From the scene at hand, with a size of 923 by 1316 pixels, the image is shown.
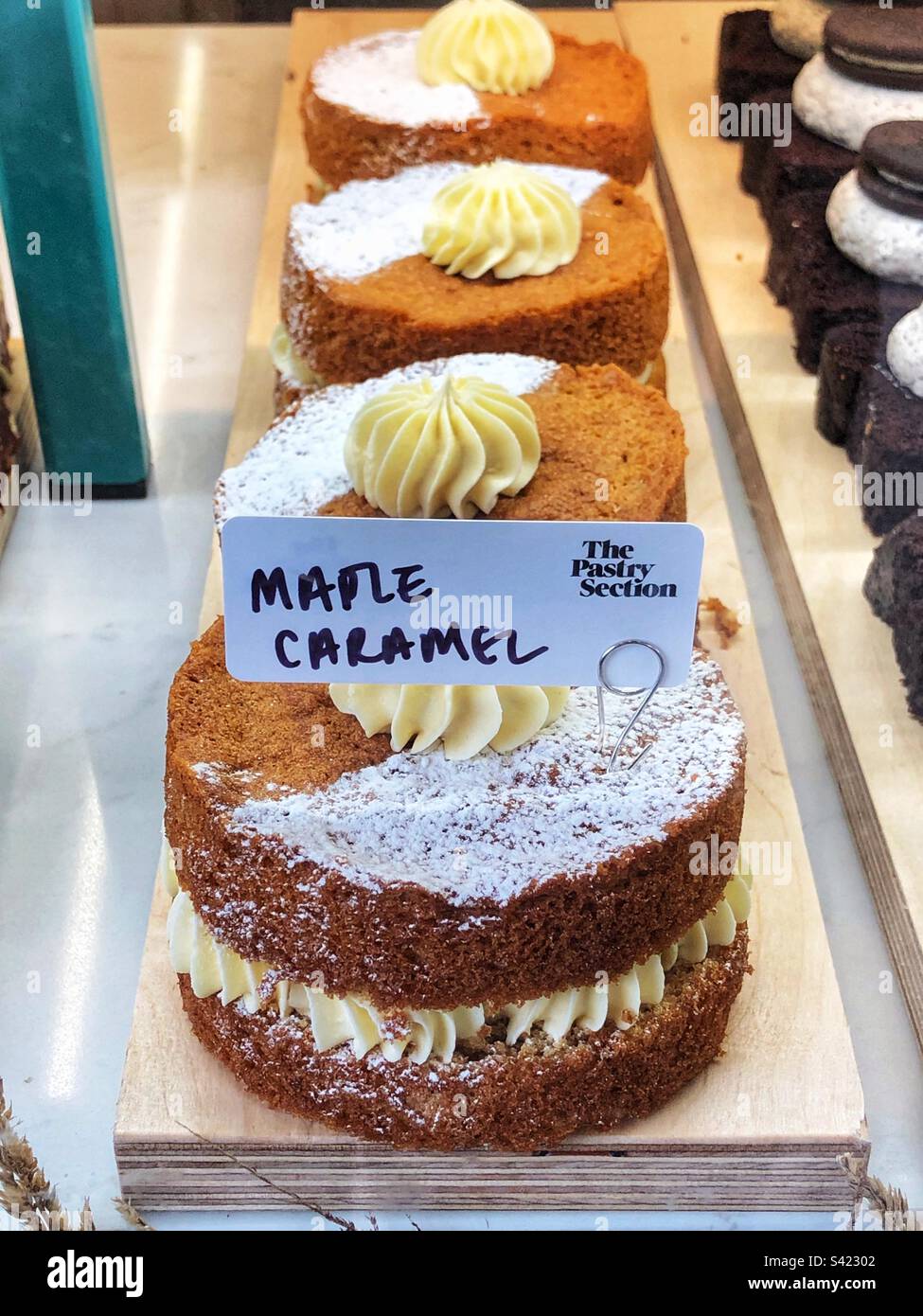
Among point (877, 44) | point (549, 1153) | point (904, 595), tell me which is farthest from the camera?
point (877, 44)

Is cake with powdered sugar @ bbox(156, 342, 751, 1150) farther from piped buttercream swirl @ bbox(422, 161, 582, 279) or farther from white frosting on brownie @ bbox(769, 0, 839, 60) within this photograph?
white frosting on brownie @ bbox(769, 0, 839, 60)

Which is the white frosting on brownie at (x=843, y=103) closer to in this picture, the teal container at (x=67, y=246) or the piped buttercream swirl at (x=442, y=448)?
the piped buttercream swirl at (x=442, y=448)

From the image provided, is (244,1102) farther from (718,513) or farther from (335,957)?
(718,513)

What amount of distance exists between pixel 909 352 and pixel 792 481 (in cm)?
25

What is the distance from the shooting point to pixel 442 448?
1674mm

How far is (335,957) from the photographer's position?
4.15 feet

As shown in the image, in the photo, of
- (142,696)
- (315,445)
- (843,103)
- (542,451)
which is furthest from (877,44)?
(142,696)

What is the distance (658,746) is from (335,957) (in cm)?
33

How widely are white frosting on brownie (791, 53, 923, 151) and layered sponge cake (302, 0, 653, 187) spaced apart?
280 mm

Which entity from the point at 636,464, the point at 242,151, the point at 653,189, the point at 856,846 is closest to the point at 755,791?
the point at 856,846

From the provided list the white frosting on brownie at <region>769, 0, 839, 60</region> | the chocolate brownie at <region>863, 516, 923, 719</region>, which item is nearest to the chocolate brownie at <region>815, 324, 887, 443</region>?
the chocolate brownie at <region>863, 516, 923, 719</region>

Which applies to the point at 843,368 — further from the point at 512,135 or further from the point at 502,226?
the point at 512,135

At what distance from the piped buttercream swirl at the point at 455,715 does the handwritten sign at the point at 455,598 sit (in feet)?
0.20

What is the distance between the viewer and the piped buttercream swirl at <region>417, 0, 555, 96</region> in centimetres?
259
